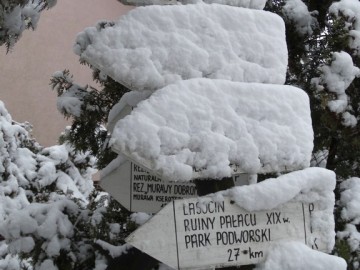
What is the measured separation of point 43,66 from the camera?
10180 mm

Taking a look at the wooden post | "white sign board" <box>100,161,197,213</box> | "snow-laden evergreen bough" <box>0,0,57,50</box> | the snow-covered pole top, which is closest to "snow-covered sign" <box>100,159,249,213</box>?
"white sign board" <box>100,161,197,213</box>

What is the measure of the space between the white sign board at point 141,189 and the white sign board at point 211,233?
62cm

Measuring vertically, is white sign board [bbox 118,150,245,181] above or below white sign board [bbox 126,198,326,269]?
above

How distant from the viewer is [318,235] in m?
1.99

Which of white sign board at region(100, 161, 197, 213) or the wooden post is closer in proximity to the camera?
the wooden post

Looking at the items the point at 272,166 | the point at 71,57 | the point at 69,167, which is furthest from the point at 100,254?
the point at 71,57

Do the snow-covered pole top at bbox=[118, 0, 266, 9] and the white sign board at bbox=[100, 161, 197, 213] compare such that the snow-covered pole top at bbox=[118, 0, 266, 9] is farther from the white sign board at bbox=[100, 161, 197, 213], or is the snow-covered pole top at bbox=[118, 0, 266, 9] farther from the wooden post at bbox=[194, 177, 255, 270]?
the white sign board at bbox=[100, 161, 197, 213]

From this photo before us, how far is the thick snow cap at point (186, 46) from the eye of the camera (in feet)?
5.97

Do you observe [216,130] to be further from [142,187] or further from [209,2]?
[142,187]

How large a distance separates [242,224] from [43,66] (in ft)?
29.3

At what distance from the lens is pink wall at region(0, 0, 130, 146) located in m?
9.82

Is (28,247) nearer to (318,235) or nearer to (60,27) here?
(318,235)

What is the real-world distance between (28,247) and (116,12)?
9038 mm

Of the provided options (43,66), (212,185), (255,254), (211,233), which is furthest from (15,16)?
(43,66)
